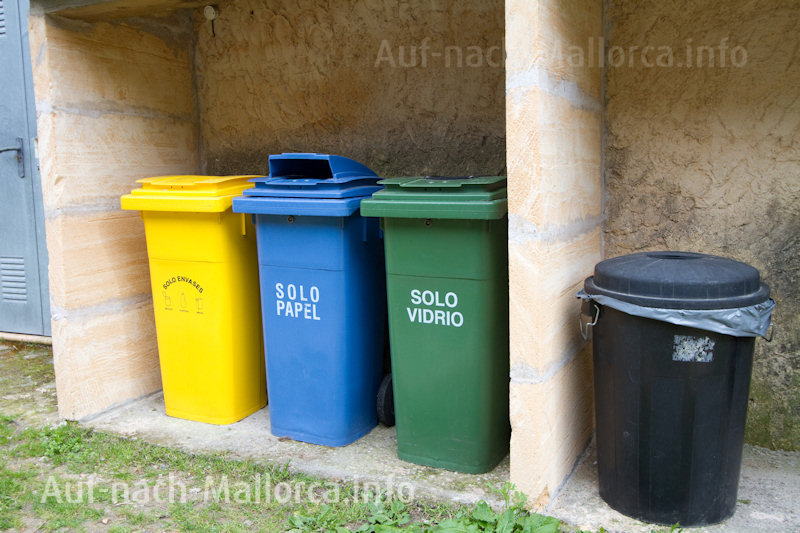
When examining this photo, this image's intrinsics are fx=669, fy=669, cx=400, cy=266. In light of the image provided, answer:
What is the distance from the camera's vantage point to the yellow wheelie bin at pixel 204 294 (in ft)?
12.1

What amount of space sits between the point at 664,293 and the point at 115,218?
10.6 ft

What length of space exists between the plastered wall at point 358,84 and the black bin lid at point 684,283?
1376 millimetres

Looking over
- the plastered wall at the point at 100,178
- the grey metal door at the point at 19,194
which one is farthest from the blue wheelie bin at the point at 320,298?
the grey metal door at the point at 19,194

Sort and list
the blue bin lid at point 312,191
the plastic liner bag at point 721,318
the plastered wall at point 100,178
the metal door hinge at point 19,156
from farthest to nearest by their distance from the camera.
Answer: the metal door hinge at point 19,156 < the plastered wall at point 100,178 < the blue bin lid at point 312,191 < the plastic liner bag at point 721,318

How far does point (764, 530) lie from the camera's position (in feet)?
8.54

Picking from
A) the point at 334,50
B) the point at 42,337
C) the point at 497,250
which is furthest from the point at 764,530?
the point at 42,337

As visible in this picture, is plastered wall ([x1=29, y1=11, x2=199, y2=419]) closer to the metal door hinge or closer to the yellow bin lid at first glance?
the yellow bin lid

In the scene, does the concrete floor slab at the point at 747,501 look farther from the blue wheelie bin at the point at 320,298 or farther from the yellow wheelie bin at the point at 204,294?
the yellow wheelie bin at the point at 204,294

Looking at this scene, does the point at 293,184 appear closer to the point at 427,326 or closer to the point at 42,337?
the point at 427,326

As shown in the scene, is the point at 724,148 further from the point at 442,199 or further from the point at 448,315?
the point at 448,315

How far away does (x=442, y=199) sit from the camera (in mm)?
2963

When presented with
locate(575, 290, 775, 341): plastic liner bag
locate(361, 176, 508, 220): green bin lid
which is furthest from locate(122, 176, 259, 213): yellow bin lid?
locate(575, 290, 775, 341): plastic liner bag

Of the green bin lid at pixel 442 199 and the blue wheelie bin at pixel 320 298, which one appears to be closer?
the green bin lid at pixel 442 199

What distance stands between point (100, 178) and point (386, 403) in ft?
7.19
